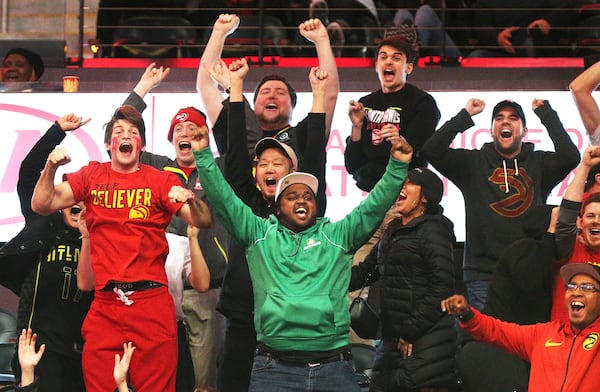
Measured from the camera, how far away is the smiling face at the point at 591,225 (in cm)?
638

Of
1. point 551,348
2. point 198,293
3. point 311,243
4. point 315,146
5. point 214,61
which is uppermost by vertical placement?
point 214,61

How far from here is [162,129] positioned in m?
8.82

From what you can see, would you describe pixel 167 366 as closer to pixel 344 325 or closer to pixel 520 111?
pixel 344 325

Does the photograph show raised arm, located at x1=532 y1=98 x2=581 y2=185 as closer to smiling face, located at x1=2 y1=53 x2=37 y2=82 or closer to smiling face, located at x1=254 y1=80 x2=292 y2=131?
smiling face, located at x1=254 y1=80 x2=292 y2=131

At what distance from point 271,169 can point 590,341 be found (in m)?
1.75

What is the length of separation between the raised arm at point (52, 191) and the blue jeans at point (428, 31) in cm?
453

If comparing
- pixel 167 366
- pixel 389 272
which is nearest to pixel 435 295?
pixel 389 272

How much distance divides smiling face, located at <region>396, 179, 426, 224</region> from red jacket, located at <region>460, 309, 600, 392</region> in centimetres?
76

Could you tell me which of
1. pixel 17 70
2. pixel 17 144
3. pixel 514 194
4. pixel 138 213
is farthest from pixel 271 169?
pixel 17 70

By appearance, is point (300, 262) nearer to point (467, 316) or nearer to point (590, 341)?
point (467, 316)

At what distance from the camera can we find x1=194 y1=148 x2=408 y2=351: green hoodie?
5879mm

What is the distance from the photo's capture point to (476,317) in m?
6.22

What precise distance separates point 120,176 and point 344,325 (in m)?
1.34

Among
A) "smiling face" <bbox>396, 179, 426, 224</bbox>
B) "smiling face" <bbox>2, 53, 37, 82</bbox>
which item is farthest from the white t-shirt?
"smiling face" <bbox>2, 53, 37, 82</bbox>
